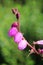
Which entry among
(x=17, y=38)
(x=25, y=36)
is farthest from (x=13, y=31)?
(x=25, y=36)

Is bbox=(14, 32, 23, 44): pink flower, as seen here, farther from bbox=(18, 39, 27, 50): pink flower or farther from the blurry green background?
the blurry green background

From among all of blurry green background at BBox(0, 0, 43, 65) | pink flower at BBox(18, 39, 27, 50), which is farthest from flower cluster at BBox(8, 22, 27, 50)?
blurry green background at BBox(0, 0, 43, 65)

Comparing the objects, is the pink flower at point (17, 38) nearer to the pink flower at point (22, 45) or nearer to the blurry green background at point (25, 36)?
the pink flower at point (22, 45)

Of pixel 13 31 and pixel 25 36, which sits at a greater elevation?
pixel 13 31

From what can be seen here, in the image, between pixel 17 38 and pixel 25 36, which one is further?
pixel 25 36

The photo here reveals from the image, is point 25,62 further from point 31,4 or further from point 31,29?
point 31,4

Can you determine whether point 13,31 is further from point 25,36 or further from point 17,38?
point 25,36

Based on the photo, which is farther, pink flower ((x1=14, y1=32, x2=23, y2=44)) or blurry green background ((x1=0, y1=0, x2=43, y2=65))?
blurry green background ((x1=0, y1=0, x2=43, y2=65))

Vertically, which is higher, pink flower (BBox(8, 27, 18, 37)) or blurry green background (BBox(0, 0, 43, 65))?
pink flower (BBox(8, 27, 18, 37))

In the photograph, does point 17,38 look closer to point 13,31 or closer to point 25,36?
point 13,31

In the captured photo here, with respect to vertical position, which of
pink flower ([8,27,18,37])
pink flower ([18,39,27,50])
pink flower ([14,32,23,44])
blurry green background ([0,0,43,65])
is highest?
pink flower ([8,27,18,37])

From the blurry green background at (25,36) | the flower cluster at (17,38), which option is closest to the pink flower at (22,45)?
the flower cluster at (17,38)
